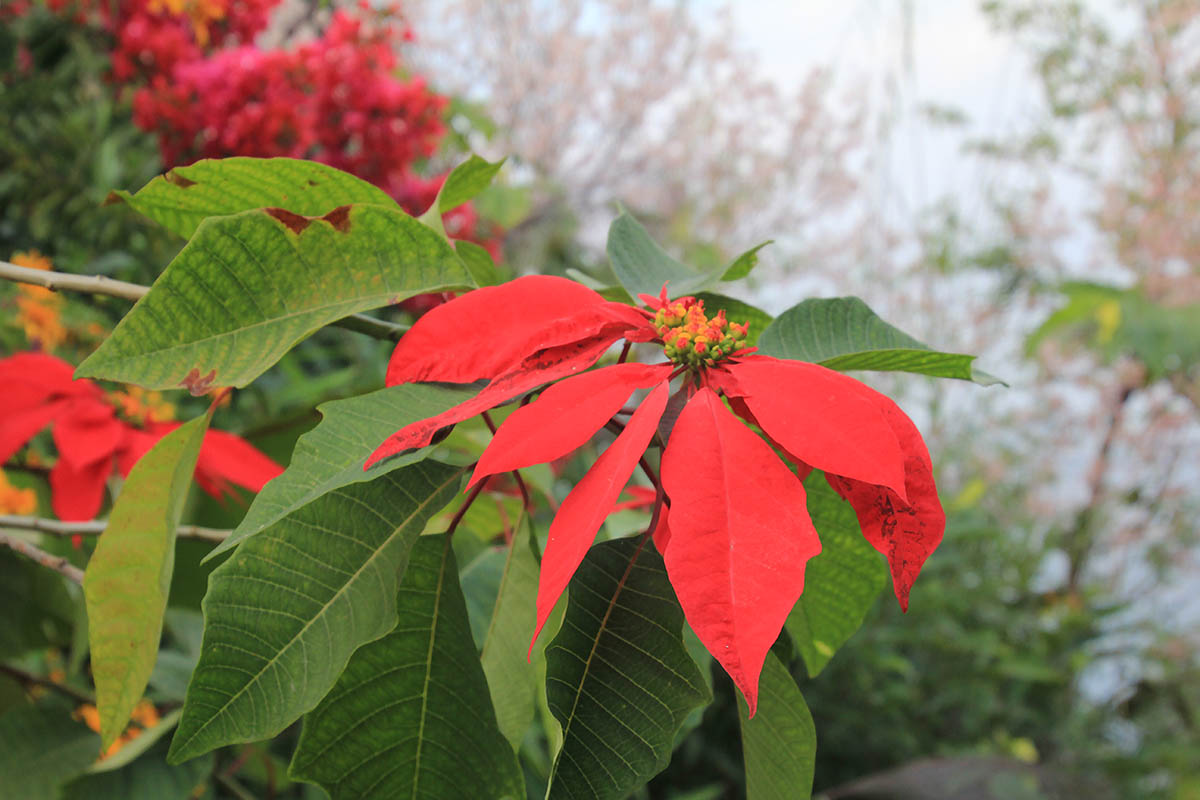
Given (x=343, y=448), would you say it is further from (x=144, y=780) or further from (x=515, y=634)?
(x=144, y=780)

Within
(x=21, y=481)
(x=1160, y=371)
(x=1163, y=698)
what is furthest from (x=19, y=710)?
(x=1163, y=698)

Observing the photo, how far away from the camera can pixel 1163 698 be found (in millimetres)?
1899

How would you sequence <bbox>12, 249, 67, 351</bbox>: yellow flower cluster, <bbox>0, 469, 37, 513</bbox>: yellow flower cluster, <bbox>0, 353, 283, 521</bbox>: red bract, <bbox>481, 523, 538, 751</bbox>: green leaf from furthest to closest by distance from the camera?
<bbox>12, 249, 67, 351</bbox>: yellow flower cluster < <bbox>0, 469, 37, 513</bbox>: yellow flower cluster < <bbox>0, 353, 283, 521</bbox>: red bract < <bbox>481, 523, 538, 751</bbox>: green leaf

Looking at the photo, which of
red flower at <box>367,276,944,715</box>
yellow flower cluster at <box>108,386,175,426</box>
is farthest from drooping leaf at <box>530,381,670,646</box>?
yellow flower cluster at <box>108,386,175,426</box>

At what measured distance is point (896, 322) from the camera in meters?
2.68

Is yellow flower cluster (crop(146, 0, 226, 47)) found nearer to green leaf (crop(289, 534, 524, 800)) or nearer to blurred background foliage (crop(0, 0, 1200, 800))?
blurred background foliage (crop(0, 0, 1200, 800))

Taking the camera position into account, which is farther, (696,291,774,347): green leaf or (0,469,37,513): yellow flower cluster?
(0,469,37,513): yellow flower cluster

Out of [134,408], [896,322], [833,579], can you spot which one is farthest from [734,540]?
[896,322]

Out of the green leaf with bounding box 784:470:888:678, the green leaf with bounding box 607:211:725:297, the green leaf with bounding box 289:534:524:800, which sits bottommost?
the green leaf with bounding box 289:534:524:800

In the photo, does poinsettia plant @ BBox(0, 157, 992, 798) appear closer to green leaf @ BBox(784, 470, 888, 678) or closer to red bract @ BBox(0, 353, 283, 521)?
green leaf @ BBox(784, 470, 888, 678)

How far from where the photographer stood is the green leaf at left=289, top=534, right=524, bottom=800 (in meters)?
0.22

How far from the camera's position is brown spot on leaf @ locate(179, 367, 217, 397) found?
0.21 metres

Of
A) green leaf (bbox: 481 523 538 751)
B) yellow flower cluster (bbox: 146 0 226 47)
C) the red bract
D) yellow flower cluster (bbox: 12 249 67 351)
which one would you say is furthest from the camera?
yellow flower cluster (bbox: 146 0 226 47)

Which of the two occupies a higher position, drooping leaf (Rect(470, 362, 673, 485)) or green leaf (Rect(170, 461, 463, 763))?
drooping leaf (Rect(470, 362, 673, 485))
